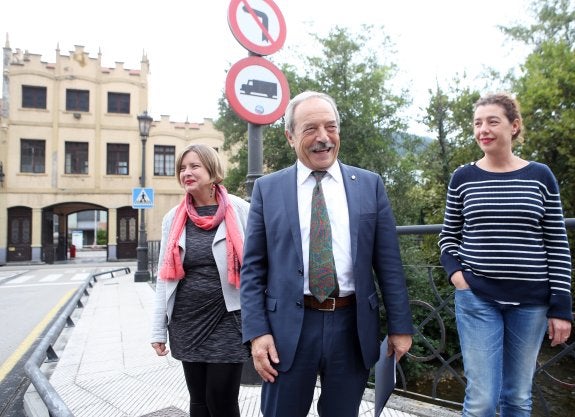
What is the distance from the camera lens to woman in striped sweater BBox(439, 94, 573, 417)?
1991mm

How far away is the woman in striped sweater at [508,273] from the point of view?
1.99 meters

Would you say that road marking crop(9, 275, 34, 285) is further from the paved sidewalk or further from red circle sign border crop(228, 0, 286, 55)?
red circle sign border crop(228, 0, 286, 55)

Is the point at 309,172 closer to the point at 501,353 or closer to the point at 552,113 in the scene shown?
the point at 501,353

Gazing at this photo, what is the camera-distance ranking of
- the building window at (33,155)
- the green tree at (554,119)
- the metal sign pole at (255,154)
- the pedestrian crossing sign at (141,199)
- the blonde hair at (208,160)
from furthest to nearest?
Result: the building window at (33,155), the pedestrian crossing sign at (141,199), the green tree at (554,119), the metal sign pole at (255,154), the blonde hair at (208,160)

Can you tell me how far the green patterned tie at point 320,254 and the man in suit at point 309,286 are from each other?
28 millimetres

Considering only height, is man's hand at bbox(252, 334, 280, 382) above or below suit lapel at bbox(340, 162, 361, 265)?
below

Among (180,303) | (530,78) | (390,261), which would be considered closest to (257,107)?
(180,303)

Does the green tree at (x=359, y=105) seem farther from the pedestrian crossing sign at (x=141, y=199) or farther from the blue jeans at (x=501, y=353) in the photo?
the blue jeans at (x=501, y=353)

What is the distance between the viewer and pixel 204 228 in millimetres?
2613

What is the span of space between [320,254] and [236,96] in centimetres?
239

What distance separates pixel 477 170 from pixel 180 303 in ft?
5.98

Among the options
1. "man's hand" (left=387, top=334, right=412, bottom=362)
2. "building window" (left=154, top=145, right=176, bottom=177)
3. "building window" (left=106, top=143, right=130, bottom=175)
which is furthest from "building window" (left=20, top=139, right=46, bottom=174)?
"man's hand" (left=387, top=334, right=412, bottom=362)

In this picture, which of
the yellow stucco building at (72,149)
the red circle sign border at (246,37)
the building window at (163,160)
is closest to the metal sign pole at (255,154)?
the red circle sign border at (246,37)

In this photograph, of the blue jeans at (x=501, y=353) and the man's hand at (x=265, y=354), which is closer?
the man's hand at (x=265, y=354)
